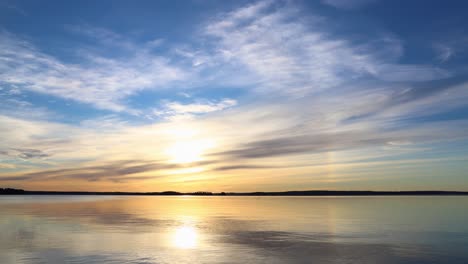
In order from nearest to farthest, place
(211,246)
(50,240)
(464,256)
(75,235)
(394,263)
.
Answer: (394,263)
(464,256)
(211,246)
(50,240)
(75,235)

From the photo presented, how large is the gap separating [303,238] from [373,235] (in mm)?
7076

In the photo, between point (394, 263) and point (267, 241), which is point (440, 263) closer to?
point (394, 263)

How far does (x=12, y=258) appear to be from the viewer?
25.3 meters

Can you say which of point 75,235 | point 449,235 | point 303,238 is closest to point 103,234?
point 75,235

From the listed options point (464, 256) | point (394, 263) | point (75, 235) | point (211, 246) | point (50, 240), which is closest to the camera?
point (394, 263)

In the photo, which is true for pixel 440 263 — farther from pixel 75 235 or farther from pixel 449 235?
pixel 75 235

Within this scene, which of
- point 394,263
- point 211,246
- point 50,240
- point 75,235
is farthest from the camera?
point 75,235

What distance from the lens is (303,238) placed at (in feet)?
116

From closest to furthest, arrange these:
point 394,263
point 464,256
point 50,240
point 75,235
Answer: point 394,263 < point 464,256 < point 50,240 < point 75,235

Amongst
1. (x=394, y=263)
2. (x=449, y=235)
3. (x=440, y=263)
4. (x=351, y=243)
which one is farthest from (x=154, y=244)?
(x=449, y=235)

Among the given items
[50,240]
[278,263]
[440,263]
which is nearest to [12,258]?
[50,240]

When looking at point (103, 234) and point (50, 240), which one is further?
point (103, 234)

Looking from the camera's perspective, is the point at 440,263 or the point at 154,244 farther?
the point at 154,244

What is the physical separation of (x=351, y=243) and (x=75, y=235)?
2468cm
